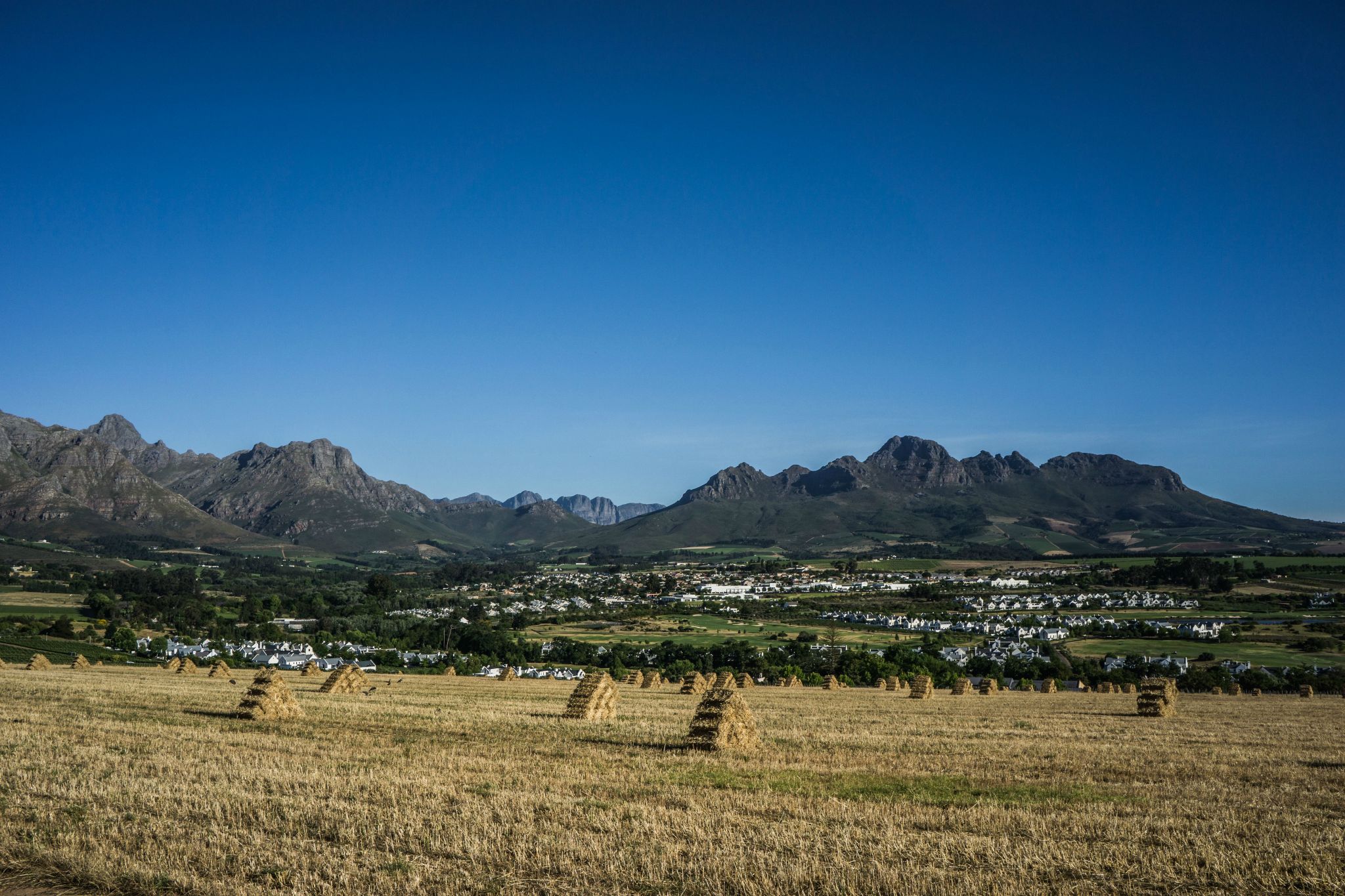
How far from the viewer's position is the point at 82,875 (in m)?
8.06

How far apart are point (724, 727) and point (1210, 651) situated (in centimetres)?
8512

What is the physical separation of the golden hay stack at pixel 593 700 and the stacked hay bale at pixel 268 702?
260 inches

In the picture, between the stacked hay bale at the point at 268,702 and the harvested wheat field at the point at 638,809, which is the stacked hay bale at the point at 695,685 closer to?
the harvested wheat field at the point at 638,809

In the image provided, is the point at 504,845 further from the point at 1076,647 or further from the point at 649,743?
the point at 1076,647

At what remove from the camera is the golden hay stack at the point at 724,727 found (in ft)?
54.5

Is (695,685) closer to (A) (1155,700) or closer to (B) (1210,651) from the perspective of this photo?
(A) (1155,700)

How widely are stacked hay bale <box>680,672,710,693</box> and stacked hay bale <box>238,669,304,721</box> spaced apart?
1833cm

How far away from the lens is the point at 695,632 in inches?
4424

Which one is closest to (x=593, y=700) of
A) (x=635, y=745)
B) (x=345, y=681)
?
(x=635, y=745)

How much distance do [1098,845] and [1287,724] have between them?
2140 centimetres

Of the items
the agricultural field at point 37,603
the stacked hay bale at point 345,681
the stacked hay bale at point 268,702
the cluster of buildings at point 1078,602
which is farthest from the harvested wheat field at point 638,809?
the cluster of buildings at point 1078,602

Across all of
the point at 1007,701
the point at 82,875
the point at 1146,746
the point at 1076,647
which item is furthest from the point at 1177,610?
the point at 82,875

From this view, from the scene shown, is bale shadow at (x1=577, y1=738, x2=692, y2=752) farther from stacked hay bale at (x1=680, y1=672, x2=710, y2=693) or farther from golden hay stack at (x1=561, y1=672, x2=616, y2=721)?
stacked hay bale at (x1=680, y1=672, x2=710, y2=693)

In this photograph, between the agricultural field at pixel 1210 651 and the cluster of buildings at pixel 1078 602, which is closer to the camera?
the agricultural field at pixel 1210 651
